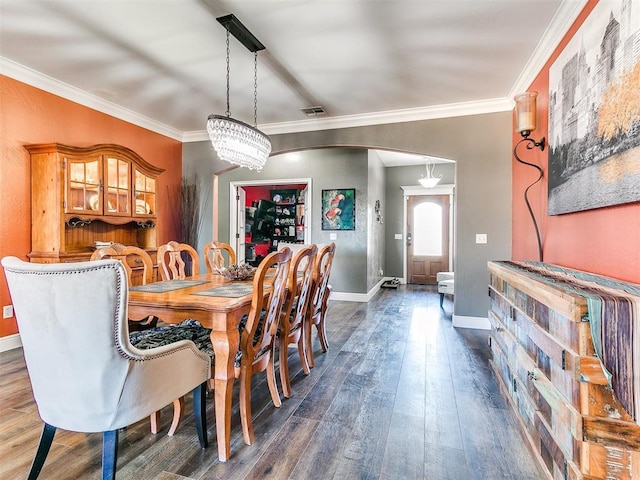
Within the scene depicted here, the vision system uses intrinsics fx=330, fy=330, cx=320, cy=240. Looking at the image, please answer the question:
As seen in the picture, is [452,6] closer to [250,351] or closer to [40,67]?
[250,351]

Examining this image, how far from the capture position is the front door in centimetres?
747

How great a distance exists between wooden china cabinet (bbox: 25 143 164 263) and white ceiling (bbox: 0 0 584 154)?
725 millimetres

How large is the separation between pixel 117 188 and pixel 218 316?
9.99 ft

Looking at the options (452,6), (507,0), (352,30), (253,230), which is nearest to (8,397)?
(352,30)

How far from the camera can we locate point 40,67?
3.14 m

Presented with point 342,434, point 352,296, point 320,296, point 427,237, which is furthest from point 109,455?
point 427,237

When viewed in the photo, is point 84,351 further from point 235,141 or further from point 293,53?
point 293,53

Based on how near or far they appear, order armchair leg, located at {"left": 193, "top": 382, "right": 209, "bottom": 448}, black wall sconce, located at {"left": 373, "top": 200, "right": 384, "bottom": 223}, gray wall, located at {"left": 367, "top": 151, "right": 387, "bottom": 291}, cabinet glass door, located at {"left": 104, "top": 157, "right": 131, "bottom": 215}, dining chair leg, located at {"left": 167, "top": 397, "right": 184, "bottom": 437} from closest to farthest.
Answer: armchair leg, located at {"left": 193, "top": 382, "right": 209, "bottom": 448} → dining chair leg, located at {"left": 167, "top": 397, "right": 184, "bottom": 437} → cabinet glass door, located at {"left": 104, "top": 157, "right": 131, "bottom": 215} → gray wall, located at {"left": 367, "top": 151, "right": 387, "bottom": 291} → black wall sconce, located at {"left": 373, "top": 200, "right": 384, "bottom": 223}

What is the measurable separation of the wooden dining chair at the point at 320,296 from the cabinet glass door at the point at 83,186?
261 cm

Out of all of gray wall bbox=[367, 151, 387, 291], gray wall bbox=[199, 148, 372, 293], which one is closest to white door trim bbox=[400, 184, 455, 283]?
gray wall bbox=[367, 151, 387, 291]

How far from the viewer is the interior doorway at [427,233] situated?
7426 mm

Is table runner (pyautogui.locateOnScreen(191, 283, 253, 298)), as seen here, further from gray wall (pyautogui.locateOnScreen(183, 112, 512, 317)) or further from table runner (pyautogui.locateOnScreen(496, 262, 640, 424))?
gray wall (pyautogui.locateOnScreen(183, 112, 512, 317))

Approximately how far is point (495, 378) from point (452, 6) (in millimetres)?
2692

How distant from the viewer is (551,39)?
255cm
